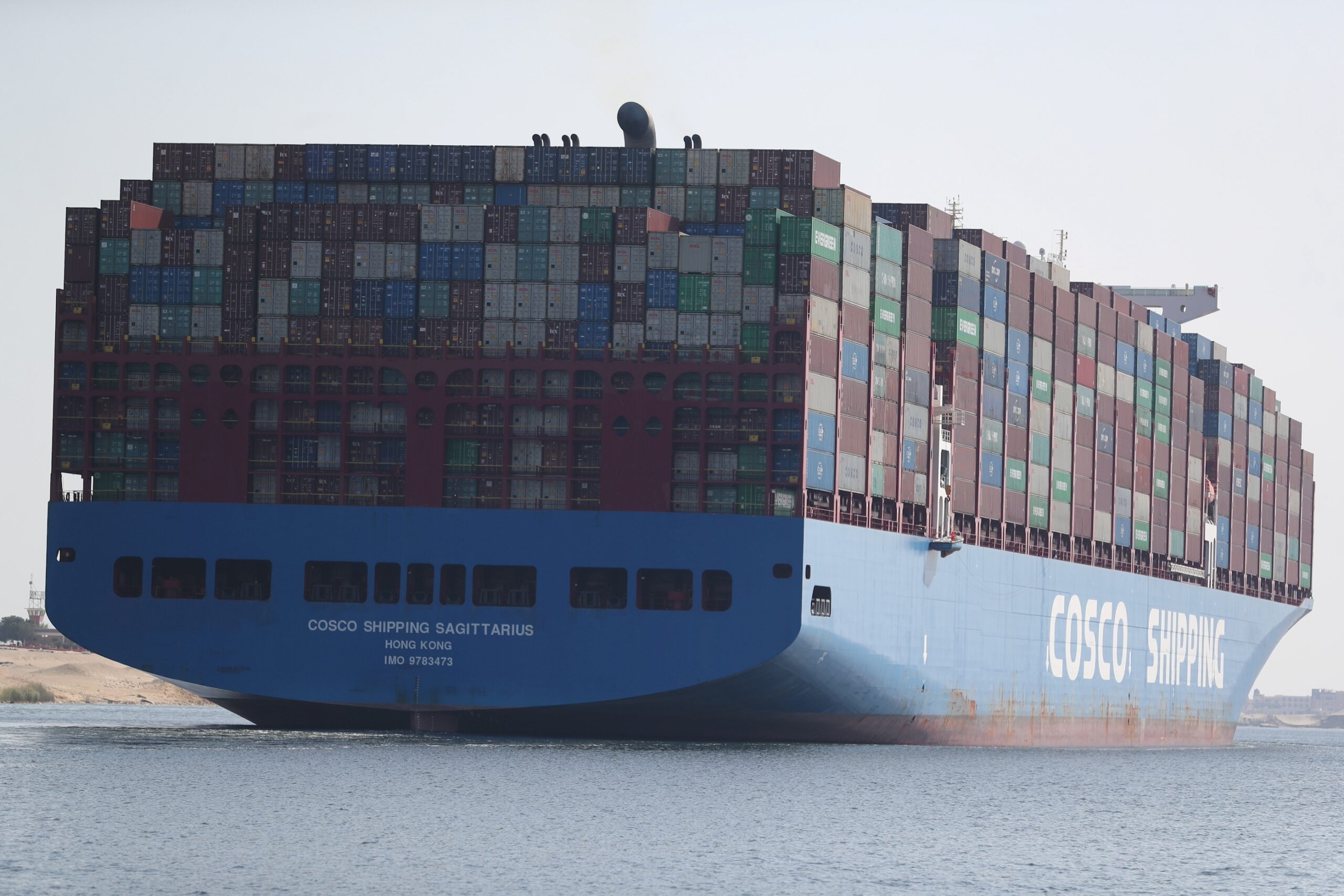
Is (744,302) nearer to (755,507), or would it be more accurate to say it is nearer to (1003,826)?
(755,507)

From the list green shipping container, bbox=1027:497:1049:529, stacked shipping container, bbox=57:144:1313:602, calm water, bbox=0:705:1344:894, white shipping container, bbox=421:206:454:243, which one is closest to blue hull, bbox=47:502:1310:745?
stacked shipping container, bbox=57:144:1313:602

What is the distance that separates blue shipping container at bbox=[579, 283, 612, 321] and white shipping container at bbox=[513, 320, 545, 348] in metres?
1.02

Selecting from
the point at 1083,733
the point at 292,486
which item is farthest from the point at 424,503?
the point at 1083,733

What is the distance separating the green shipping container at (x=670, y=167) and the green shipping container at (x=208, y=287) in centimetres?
1145

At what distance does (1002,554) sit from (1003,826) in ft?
72.9

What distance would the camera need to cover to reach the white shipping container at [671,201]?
56.3 m

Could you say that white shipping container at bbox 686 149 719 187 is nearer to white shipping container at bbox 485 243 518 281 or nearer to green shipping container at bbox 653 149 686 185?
green shipping container at bbox 653 149 686 185

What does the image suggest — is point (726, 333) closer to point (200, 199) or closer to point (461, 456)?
point (461, 456)

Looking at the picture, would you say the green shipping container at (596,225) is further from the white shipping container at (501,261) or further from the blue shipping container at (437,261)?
the blue shipping container at (437,261)

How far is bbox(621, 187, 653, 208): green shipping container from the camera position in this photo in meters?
56.7

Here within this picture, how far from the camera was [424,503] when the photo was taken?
53.3m

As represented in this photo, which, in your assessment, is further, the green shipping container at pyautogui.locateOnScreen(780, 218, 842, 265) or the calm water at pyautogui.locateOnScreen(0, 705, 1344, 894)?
the green shipping container at pyautogui.locateOnScreen(780, 218, 842, 265)

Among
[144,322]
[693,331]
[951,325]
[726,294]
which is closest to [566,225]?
[693,331]

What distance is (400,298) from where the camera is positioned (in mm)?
54562
